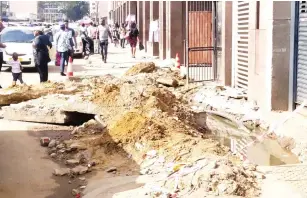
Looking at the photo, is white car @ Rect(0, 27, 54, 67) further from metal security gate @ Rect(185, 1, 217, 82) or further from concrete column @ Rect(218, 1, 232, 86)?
concrete column @ Rect(218, 1, 232, 86)

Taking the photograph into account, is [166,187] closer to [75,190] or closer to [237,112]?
[75,190]

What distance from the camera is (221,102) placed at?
1288 cm

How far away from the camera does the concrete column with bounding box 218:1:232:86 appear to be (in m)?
15.4

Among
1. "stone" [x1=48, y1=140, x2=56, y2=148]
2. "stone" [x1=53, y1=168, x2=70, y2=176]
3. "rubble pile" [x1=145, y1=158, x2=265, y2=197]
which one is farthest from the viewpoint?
"stone" [x1=48, y1=140, x2=56, y2=148]

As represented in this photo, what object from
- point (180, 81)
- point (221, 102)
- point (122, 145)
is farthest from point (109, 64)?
point (122, 145)

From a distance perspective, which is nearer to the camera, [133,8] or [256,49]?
[256,49]

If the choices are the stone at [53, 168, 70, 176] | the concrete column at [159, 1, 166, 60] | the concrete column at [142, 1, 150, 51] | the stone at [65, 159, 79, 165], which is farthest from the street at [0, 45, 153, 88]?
the stone at [53, 168, 70, 176]

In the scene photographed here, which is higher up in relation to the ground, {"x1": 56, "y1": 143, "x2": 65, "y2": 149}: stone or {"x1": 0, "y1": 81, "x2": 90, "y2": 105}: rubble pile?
{"x1": 0, "y1": 81, "x2": 90, "y2": 105}: rubble pile

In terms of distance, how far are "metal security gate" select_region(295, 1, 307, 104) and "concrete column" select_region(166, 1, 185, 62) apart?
37.8ft

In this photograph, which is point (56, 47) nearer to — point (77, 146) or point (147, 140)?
point (77, 146)

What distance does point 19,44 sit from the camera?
22.2 meters

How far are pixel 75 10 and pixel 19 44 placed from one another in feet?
360

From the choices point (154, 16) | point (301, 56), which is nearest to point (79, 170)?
point (301, 56)

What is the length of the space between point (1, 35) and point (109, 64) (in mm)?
4606
